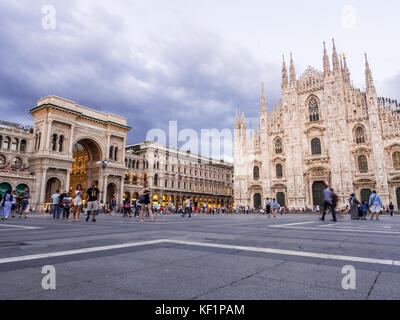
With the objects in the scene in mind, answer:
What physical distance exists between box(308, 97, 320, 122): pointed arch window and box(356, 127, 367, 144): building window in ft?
18.2

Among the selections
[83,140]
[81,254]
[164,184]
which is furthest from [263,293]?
[164,184]

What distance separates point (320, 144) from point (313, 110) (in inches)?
208

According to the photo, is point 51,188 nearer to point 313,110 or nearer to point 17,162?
point 17,162

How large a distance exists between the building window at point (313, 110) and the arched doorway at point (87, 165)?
32.0 meters

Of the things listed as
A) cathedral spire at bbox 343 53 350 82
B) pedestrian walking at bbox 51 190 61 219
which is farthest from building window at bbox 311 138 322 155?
pedestrian walking at bbox 51 190 61 219

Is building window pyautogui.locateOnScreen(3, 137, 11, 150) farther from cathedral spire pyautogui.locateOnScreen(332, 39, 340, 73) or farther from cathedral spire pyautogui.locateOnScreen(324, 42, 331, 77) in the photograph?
cathedral spire pyautogui.locateOnScreen(332, 39, 340, 73)

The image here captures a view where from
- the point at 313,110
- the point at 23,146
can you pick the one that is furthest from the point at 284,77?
the point at 23,146

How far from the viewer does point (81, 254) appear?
3412 mm

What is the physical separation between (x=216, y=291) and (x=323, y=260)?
1.78 meters

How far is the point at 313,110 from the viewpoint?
130 feet

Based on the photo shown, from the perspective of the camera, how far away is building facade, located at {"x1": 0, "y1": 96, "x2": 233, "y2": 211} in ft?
113
